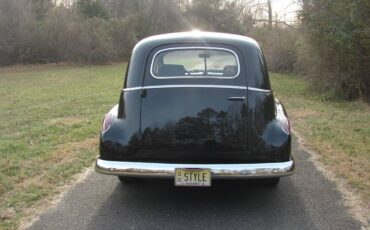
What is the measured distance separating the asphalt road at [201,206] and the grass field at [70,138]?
422mm

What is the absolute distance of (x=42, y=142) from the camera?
8547 mm

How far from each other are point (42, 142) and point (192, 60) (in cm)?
397

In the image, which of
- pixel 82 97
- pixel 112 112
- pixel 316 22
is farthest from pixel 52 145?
pixel 316 22

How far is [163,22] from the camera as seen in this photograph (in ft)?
151

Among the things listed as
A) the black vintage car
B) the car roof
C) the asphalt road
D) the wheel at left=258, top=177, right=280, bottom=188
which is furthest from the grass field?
the car roof

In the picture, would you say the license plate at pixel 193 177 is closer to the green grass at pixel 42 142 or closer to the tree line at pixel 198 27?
the green grass at pixel 42 142

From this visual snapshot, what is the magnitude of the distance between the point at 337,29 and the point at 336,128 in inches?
182

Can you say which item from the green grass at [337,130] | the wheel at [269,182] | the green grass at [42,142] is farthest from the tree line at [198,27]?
→ the wheel at [269,182]

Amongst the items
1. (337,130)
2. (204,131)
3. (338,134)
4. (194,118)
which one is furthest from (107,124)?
(337,130)

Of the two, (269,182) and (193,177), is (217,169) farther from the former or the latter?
(269,182)

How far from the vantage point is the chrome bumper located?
4.70 metres

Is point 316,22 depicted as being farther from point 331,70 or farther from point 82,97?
point 82,97

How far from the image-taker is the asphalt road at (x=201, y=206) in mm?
4676

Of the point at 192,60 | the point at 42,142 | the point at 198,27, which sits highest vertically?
the point at 198,27
